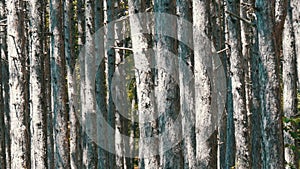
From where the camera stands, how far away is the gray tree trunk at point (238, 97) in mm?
15445

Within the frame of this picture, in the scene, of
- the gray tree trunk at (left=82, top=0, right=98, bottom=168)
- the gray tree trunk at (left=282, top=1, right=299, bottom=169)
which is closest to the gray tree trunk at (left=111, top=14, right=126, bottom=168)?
the gray tree trunk at (left=82, top=0, right=98, bottom=168)

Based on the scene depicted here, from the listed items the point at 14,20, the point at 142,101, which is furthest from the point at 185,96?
the point at 14,20

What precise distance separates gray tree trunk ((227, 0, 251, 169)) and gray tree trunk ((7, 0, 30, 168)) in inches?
217

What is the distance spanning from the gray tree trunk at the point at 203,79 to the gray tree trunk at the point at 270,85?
92.0 inches

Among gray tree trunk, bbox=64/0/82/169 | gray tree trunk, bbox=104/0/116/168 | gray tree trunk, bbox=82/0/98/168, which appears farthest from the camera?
gray tree trunk, bbox=104/0/116/168

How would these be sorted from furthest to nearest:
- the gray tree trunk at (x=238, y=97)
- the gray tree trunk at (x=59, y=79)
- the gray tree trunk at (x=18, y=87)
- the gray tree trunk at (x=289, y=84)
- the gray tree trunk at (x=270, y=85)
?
the gray tree trunk at (x=289, y=84), the gray tree trunk at (x=238, y=97), the gray tree trunk at (x=59, y=79), the gray tree trunk at (x=18, y=87), the gray tree trunk at (x=270, y=85)

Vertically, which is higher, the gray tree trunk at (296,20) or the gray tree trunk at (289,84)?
the gray tree trunk at (296,20)

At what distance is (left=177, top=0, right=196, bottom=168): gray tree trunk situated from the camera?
13.9 metres

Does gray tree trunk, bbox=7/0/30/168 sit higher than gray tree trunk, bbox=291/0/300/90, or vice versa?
gray tree trunk, bbox=291/0/300/90

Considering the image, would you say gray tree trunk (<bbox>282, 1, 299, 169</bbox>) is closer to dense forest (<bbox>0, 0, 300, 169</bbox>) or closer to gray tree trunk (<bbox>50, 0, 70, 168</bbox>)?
dense forest (<bbox>0, 0, 300, 169</bbox>)

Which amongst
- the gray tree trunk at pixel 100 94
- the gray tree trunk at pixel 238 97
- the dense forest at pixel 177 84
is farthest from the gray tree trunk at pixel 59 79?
the gray tree trunk at pixel 238 97

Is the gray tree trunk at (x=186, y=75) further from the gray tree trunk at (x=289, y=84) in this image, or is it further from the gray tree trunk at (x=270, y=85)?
the gray tree trunk at (x=270, y=85)

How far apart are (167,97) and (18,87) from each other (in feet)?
8.00

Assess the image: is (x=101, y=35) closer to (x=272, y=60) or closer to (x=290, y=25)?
(x=290, y=25)
